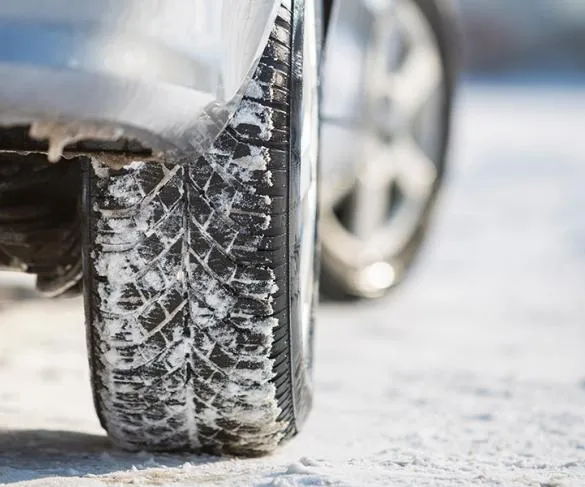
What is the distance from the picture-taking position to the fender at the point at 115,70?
1271mm

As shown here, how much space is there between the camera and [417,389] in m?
2.57

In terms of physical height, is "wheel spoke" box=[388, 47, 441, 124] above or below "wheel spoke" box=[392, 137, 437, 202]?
above

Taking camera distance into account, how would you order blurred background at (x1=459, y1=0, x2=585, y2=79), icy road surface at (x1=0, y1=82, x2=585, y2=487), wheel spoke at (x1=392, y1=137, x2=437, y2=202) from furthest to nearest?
blurred background at (x1=459, y1=0, x2=585, y2=79), wheel spoke at (x1=392, y1=137, x2=437, y2=202), icy road surface at (x1=0, y1=82, x2=585, y2=487)

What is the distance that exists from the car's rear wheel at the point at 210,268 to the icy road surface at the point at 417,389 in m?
0.14

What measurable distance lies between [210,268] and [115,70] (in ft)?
1.24

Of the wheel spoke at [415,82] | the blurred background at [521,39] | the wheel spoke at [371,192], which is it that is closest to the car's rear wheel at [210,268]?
the wheel spoke at [371,192]

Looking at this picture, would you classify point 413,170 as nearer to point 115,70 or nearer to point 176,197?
point 176,197

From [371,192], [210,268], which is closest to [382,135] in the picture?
[371,192]

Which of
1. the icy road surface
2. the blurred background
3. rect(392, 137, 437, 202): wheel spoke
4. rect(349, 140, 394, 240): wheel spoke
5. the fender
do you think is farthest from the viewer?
the blurred background

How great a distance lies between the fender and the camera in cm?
127

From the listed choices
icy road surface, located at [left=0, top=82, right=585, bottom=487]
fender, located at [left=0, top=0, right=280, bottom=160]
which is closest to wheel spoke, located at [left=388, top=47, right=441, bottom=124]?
icy road surface, located at [left=0, top=82, right=585, bottom=487]

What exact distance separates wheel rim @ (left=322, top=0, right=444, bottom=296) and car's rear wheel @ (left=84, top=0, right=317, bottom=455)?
4.66 feet

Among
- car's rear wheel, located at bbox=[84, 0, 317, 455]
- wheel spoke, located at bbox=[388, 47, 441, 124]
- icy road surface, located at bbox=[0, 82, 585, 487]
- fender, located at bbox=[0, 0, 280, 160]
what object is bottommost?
icy road surface, located at bbox=[0, 82, 585, 487]

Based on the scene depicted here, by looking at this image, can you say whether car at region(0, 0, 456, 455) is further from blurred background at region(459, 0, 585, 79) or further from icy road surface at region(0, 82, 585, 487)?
blurred background at region(459, 0, 585, 79)
